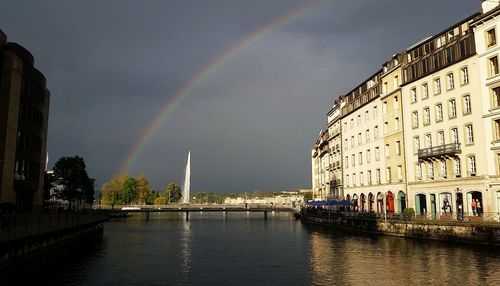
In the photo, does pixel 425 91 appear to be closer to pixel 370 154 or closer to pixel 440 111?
pixel 440 111

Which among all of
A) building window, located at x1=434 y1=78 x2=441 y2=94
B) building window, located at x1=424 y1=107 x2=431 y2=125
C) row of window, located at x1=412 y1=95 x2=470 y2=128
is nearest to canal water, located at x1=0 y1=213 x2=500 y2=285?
row of window, located at x1=412 y1=95 x2=470 y2=128

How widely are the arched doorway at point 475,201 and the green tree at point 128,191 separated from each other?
495ft

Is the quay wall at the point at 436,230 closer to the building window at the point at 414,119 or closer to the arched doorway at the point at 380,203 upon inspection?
the arched doorway at the point at 380,203

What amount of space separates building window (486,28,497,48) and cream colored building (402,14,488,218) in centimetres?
254

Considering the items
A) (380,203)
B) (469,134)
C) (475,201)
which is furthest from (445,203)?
(380,203)

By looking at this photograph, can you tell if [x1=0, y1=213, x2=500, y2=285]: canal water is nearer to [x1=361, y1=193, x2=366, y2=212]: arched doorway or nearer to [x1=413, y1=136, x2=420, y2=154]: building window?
[x1=413, y1=136, x2=420, y2=154]: building window

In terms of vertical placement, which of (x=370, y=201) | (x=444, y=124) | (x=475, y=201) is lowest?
(x=475, y=201)

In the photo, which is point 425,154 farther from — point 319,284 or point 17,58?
point 17,58

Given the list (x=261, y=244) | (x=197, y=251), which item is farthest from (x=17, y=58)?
(x=261, y=244)

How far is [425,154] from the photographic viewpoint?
6731 centimetres

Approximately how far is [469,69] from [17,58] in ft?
198

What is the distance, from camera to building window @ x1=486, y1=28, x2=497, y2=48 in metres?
54.9

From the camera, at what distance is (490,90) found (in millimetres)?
55562

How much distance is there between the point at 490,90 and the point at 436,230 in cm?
1887
